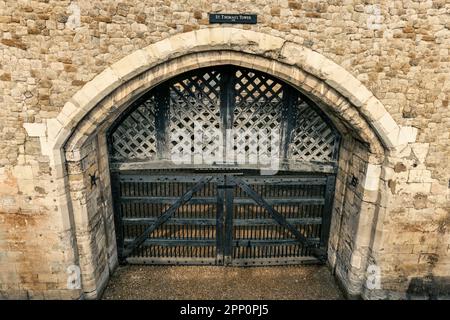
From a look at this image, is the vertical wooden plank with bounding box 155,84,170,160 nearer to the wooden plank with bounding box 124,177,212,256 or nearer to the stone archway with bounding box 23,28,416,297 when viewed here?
the stone archway with bounding box 23,28,416,297

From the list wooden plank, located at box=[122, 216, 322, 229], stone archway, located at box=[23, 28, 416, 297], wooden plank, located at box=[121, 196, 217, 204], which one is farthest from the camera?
wooden plank, located at box=[122, 216, 322, 229]

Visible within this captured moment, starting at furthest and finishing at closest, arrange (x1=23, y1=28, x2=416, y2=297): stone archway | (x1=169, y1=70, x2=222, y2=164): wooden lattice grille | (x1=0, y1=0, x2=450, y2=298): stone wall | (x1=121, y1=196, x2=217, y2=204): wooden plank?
(x1=121, y1=196, x2=217, y2=204): wooden plank → (x1=169, y1=70, x2=222, y2=164): wooden lattice grille → (x1=23, y1=28, x2=416, y2=297): stone archway → (x1=0, y1=0, x2=450, y2=298): stone wall

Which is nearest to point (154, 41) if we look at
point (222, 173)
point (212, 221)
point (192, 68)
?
point (192, 68)

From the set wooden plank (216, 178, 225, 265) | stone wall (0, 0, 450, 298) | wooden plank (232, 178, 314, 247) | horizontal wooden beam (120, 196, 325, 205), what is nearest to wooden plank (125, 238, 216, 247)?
wooden plank (216, 178, 225, 265)

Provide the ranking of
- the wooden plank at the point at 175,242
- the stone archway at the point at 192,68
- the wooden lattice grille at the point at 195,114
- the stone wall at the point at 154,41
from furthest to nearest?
the wooden plank at the point at 175,242
the wooden lattice grille at the point at 195,114
the stone archway at the point at 192,68
the stone wall at the point at 154,41

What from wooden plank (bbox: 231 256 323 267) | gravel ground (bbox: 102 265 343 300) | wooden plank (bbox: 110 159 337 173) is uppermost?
wooden plank (bbox: 110 159 337 173)

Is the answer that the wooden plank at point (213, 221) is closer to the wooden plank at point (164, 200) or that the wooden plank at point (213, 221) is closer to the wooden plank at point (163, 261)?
the wooden plank at point (164, 200)

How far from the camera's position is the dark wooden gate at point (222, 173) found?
17.4 ft

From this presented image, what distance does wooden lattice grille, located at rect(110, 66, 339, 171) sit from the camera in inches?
206

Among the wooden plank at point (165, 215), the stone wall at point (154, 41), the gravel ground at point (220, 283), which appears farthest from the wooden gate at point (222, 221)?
the stone wall at point (154, 41)

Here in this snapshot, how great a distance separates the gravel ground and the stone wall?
1.15 m

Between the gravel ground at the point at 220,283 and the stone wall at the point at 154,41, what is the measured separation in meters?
1.15

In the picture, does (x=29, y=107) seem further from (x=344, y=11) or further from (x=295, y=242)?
(x=295, y=242)

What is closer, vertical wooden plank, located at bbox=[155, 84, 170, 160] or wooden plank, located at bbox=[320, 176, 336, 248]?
vertical wooden plank, located at bbox=[155, 84, 170, 160]
